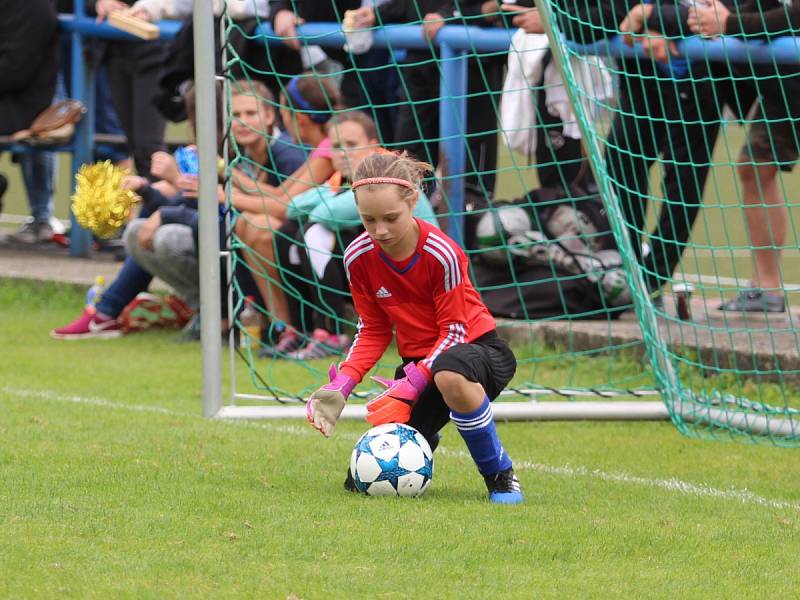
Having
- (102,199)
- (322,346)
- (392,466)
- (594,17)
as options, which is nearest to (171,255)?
(102,199)

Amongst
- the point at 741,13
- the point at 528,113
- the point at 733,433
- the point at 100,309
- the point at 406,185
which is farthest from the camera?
the point at 100,309

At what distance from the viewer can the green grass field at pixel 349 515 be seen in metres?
3.69

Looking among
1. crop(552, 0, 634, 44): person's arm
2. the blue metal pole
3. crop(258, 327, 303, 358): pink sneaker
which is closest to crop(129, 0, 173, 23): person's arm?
the blue metal pole

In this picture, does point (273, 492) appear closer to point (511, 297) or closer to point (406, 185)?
point (406, 185)

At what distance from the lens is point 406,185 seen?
4.61m

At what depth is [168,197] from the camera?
891cm

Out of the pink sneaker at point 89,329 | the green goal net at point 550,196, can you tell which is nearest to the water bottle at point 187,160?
the green goal net at point 550,196

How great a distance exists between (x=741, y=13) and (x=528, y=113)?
4.65ft

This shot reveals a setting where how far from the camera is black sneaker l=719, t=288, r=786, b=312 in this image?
299 inches

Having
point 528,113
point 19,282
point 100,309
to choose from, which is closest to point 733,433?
point 528,113

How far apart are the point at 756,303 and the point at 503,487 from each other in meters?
3.36

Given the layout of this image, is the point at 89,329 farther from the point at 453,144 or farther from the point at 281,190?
the point at 453,144

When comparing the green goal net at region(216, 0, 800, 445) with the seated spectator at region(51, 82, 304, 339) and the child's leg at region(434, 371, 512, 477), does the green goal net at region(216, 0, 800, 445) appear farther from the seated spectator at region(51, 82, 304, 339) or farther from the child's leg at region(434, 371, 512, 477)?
the child's leg at region(434, 371, 512, 477)

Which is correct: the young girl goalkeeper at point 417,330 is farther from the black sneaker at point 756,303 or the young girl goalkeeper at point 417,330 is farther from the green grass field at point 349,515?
the black sneaker at point 756,303
